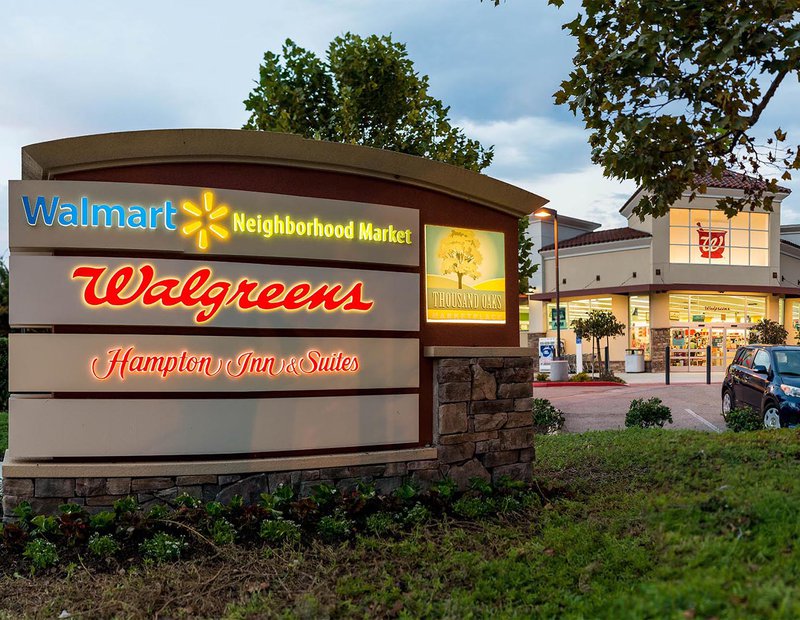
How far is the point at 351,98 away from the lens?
48.3 feet

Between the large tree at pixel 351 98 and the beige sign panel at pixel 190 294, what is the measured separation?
25.9 ft

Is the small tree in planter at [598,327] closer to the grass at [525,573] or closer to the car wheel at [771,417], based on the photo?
the car wheel at [771,417]

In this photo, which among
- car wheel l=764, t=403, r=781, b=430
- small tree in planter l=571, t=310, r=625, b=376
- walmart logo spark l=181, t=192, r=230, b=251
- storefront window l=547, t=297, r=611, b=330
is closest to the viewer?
walmart logo spark l=181, t=192, r=230, b=251

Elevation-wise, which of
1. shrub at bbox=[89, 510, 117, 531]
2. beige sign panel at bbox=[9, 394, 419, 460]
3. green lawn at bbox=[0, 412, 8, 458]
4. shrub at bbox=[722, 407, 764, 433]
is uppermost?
beige sign panel at bbox=[9, 394, 419, 460]

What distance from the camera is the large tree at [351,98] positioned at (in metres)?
14.8

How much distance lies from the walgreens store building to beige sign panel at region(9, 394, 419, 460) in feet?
98.7

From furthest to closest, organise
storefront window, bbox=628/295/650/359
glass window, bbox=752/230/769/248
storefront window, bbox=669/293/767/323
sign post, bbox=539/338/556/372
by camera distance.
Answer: glass window, bbox=752/230/769/248, storefront window, bbox=628/295/650/359, storefront window, bbox=669/293/767/323, sign post, bbox=539/338/556/372

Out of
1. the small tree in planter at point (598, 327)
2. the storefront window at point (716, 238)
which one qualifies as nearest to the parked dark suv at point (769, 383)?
the small tree in planter at point (598, 327)

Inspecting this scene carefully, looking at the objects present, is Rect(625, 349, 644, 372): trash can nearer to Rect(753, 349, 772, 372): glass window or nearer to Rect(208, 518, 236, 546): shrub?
Rect(753, 349, 772, 372): glass window

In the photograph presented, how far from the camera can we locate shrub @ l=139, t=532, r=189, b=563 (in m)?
5.88

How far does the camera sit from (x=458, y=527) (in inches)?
267

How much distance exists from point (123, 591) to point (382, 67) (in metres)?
12.3

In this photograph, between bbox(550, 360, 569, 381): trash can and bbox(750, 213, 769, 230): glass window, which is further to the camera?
bbox(750, 213, 769, 230): glass window

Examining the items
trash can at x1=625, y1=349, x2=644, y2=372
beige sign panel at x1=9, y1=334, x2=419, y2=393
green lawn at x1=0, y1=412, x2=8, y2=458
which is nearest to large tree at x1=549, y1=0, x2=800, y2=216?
beige sign panel at x1=9, y1=334, x2=419, y2=393
